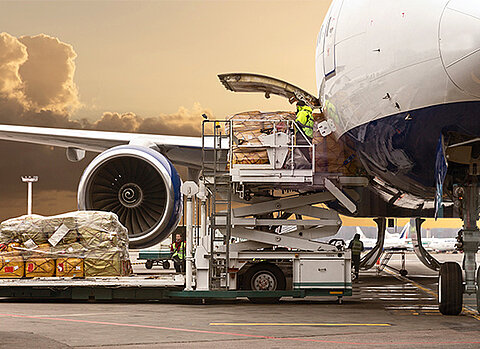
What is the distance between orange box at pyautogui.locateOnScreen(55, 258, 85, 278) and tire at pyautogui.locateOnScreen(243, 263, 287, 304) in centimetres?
262

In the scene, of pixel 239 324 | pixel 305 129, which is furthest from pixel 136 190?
pixel 239 324

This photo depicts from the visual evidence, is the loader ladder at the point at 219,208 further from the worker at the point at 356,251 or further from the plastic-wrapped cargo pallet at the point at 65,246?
the worker at the point at 356,251

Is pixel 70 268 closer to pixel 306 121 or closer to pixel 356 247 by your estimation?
pixel 306 121

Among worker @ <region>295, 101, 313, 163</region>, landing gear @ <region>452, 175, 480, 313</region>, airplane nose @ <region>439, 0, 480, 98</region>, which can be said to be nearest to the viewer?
airplane nose @ <region>439, 0, 480, 98</region>

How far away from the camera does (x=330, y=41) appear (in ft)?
31.1

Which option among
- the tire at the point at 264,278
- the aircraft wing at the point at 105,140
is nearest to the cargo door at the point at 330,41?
the tire at the point at 264,278

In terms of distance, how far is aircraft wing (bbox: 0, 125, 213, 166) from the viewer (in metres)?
14.9

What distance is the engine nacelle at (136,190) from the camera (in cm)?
1292

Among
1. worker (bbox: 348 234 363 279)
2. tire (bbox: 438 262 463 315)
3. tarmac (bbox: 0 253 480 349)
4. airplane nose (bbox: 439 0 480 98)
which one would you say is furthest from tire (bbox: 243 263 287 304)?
worker (bbox: 348 234 363 279)

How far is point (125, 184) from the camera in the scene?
43.9 feet

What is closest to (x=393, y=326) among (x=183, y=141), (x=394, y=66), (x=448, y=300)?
(x=448, y=300)

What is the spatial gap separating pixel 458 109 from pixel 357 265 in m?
11.9

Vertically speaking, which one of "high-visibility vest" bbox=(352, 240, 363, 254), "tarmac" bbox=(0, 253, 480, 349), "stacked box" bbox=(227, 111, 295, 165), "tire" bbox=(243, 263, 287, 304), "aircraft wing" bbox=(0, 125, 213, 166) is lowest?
"tarmac" bbox=(0, 253, 480, 349)

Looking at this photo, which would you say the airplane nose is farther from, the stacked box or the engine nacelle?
the engine nacelle
